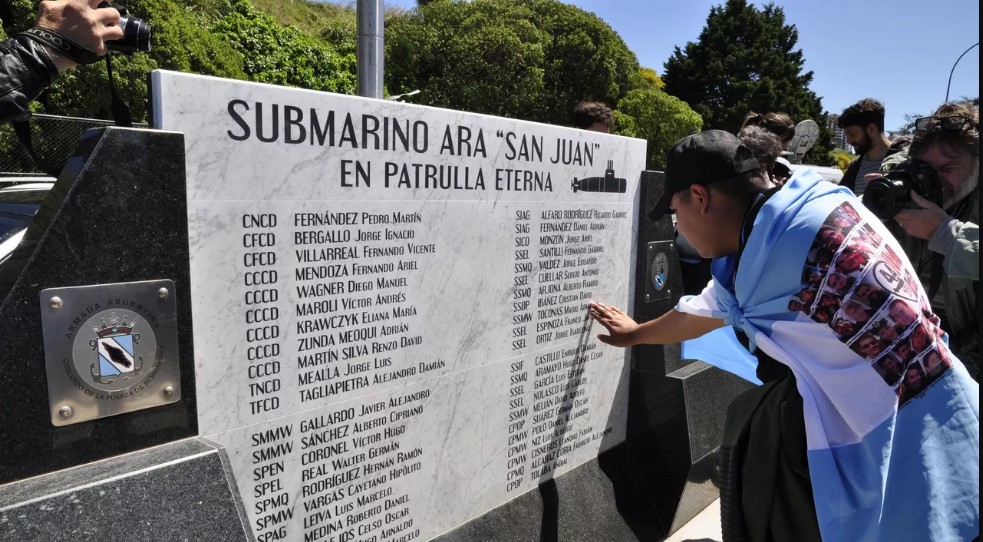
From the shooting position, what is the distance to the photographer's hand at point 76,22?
1.87 m

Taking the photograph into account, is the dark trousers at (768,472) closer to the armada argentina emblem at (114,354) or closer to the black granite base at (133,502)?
the black granite base at (133,502)

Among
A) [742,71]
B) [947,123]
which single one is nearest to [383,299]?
[947,123]

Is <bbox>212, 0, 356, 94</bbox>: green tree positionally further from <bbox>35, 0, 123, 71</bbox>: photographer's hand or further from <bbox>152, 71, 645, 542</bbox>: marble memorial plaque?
<bbox>35, 0, 123, 71</bbox>: photographer's hand

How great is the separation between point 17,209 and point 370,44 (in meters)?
1.91

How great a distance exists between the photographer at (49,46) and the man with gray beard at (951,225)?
276cm

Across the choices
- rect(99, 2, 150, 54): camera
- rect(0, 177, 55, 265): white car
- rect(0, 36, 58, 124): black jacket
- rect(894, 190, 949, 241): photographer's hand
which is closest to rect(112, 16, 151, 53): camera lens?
rect(99, 2, 150, 54): camera

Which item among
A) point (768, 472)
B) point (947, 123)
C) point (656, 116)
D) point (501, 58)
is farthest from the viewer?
point (656, 116)

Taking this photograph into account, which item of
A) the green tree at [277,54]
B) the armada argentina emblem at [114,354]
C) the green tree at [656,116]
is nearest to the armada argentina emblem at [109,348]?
the armada argentina emblem at [114,354]

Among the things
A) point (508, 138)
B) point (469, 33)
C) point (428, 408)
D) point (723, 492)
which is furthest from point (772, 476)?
point (469, 33)

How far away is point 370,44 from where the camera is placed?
3627 mm

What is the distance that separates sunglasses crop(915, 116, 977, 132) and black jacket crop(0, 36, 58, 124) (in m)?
3.03

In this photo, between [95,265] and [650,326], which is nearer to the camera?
[95,265]

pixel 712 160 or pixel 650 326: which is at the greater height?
pixel 712 160

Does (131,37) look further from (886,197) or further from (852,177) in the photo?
(852,177)
